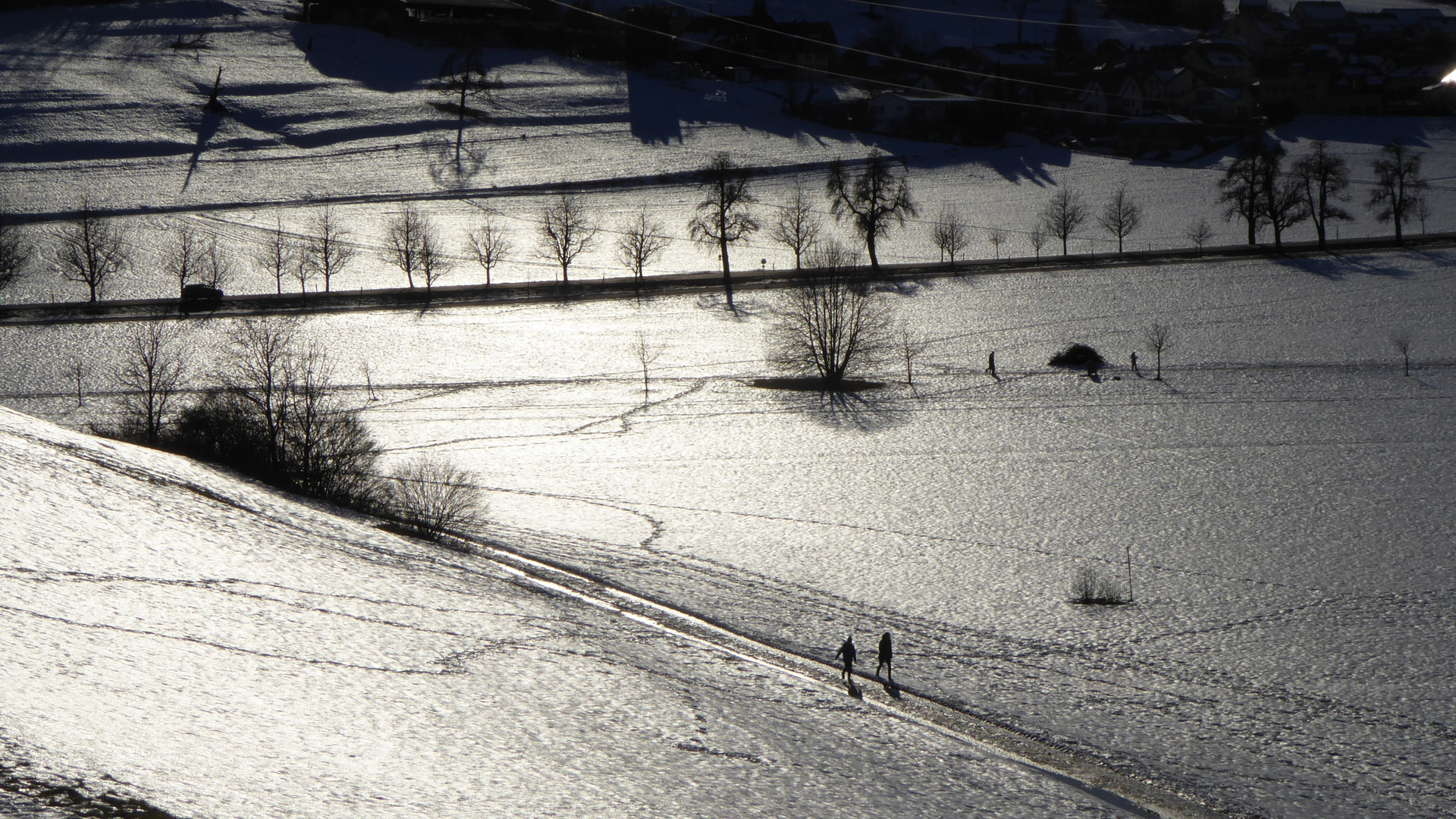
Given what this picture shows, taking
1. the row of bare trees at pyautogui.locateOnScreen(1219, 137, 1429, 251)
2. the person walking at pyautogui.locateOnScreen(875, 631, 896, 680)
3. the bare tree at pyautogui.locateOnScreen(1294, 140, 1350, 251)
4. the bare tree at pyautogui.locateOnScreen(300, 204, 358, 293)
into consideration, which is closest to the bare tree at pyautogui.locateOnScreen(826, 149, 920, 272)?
the row of bare trees at pyautogui.locateOnScreen(1219, 137, 1429, 251)

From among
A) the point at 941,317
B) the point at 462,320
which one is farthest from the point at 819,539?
the point at 462,320

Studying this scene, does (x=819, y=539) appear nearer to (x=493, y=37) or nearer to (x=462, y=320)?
(x=462, y=320)

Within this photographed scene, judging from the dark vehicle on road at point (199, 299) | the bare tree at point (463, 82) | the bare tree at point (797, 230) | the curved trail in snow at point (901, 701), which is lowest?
the curved trail in snow at point (901, 701)

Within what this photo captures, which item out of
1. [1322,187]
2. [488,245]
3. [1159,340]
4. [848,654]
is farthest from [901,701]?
[1322,187]

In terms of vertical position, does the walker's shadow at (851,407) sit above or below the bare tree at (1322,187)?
below

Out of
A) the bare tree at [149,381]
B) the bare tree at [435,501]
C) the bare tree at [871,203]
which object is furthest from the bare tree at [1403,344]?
the bare tree at [149,381]

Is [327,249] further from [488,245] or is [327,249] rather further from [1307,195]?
[1307,195]

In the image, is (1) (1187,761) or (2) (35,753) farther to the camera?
(1) (1187,761)

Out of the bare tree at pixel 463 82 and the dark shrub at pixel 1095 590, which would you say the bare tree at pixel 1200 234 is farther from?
the bare tree at pixel 463 82
